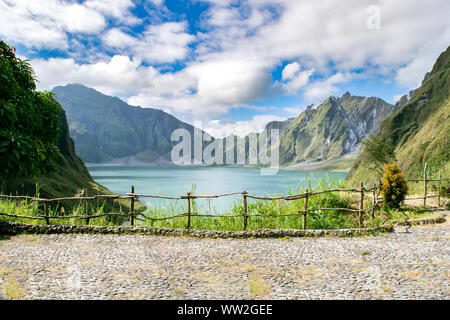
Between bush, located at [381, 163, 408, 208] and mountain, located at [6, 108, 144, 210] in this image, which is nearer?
bush, located at [381, 163, 408, 208]

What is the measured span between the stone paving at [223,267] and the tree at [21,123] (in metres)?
2.12

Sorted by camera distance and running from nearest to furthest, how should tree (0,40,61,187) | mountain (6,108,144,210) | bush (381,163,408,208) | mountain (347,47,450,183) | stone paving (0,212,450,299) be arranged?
stone paving (0,212,450,299)
tree (0,40,61,187)
bush (381,163,408,208)
mountain (6,108,144,210)
mountain (347,47,450,183)

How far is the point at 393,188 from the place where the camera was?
443 inches

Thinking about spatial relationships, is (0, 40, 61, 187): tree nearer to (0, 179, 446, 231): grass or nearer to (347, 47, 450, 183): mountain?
(0, 179, 446, 231): grass

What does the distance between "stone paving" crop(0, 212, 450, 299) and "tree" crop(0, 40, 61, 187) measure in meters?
2.12

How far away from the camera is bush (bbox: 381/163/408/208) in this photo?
11172mm

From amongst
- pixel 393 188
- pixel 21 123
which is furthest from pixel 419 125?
pixel 21 123

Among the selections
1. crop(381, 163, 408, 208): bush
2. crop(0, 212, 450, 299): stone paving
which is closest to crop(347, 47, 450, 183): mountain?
crop(381, 163, 408, 208): bush

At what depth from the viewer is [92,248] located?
711cm

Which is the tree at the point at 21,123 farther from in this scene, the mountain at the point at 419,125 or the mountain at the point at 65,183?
the mountain at the point at 419,125

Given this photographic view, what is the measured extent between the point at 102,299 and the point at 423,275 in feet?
19.1
